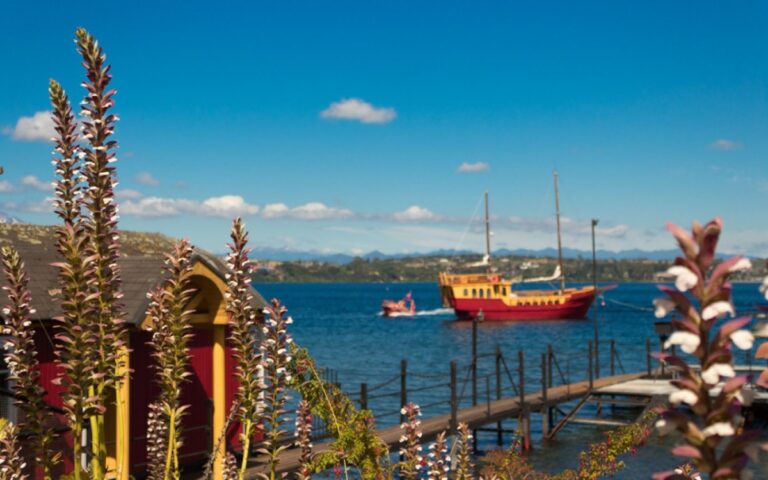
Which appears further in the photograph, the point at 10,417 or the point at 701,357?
the point at 10,417

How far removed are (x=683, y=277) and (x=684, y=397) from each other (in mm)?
274

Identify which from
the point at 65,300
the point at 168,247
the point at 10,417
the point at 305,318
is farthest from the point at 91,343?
the point at 305,318

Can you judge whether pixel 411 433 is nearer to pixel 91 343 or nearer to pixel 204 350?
pixel 91 343

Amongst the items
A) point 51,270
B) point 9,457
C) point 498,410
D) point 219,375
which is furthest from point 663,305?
point 498,410

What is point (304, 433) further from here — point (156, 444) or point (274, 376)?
point (274, 376)

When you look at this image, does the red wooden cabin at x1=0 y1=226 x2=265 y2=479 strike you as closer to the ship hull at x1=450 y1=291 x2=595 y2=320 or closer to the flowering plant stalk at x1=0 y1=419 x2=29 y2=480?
the flowering plant stalk at x1=0 y1=419 x2=29 y2=480

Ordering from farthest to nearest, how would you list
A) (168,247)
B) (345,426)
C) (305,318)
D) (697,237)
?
(305,318)
(168,247)
(345,426)
(697,237)

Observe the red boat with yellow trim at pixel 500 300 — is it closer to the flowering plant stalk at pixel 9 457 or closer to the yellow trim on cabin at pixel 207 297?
the yellow trim on cabin at pixel 207 297

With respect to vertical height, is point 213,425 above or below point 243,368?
below

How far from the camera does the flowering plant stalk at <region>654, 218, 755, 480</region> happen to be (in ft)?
6.73

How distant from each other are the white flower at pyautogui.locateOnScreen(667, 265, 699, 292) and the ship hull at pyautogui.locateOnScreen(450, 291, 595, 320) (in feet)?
425

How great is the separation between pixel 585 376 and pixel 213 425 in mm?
50920

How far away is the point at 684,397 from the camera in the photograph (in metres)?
2.07

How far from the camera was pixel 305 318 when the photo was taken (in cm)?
16938
